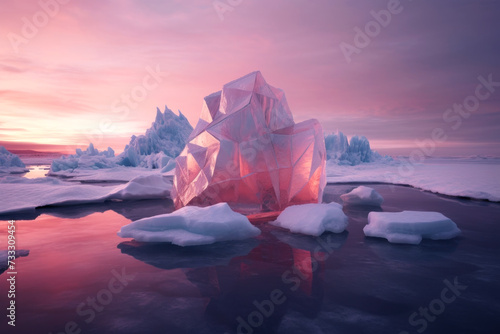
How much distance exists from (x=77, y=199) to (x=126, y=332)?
999 cm

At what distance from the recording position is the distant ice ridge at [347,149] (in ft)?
115

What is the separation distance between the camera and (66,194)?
37.9ft

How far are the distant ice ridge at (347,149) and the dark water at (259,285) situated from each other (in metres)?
29.0

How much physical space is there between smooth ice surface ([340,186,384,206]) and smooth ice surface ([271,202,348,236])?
12.9 ft

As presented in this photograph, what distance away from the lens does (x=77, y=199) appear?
37.2 ft

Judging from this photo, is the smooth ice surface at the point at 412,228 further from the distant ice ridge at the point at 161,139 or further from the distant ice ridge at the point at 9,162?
the distant ice ridge at the point at 9,162

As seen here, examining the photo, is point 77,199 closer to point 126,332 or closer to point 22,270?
point 22,270

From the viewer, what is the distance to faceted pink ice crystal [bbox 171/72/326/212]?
8.38 meters

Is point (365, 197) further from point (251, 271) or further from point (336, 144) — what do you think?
point (336, 144)

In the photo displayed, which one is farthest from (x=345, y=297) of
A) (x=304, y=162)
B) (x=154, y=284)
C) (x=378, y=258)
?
(x=304, y=162)

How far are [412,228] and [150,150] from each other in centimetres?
3504

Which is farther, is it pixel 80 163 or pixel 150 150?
pixel 150 150

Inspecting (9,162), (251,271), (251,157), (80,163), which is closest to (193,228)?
(251,271)

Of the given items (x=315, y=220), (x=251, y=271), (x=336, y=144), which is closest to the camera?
(x=251, y=271)
